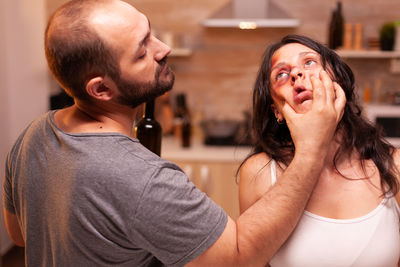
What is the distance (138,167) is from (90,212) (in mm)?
152

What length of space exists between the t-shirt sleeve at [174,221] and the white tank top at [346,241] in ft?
1.12

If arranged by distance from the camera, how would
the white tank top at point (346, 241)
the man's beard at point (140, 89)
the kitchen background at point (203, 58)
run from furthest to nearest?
the kitchen background at point (203, 58) → the white tank top at point (346, 241) → the man's beard at point (140, 89)

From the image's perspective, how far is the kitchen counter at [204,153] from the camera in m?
3.03

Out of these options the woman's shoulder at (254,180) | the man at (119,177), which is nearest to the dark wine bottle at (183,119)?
the woman's shoulder at (254,180)

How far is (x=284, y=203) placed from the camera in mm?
1028

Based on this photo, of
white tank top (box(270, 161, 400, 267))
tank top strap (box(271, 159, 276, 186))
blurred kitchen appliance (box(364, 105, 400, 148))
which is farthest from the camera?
blurred kitchen appliance (box(364, 105, 400, 148))

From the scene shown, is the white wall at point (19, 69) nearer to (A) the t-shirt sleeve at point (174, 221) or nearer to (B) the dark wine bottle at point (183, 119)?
(B) the dark wine bottle at point (183, 119)

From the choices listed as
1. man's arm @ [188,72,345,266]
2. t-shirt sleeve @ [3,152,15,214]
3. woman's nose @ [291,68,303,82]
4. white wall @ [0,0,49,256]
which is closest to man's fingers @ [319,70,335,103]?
man's arm @ [188,72,345,266]

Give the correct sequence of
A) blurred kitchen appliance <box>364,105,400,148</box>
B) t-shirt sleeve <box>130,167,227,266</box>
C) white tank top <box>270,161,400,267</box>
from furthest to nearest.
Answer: blurred kitchen appliance <box>364,105,400,148</box>
white tank top <box>270,161,400,267</box>
t-shirt sleeve <box>130,167,227,266</box>

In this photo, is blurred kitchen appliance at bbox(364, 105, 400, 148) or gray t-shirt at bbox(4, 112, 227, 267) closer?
gray t-shirt at bbox(4, 112, 227, 267)

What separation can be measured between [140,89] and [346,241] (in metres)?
0.70

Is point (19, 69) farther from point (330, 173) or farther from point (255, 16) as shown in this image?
point (330, 173)

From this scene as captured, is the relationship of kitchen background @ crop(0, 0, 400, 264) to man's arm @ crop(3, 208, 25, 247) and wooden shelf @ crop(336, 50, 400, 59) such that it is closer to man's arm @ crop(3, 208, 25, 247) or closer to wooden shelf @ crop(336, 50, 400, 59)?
wooden shelf @ crop(336, 50, 400, 59)

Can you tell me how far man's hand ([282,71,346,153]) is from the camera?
109cm
